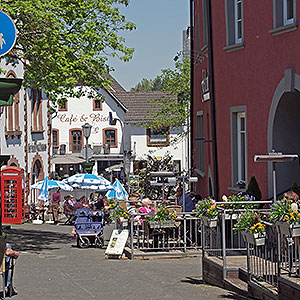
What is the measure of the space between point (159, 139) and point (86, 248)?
156ft

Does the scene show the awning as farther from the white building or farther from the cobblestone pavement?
the cobblestone pavement

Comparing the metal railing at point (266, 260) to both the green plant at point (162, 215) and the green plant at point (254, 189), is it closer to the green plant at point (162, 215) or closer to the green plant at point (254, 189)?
the green plant at point (254, 189)

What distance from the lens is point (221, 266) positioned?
12.8m

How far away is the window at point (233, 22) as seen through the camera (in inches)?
723

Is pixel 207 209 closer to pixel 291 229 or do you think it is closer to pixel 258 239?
pixel 258 239

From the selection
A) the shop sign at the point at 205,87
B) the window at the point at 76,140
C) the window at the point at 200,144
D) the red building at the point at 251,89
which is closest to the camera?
the red building at the point at 251,89

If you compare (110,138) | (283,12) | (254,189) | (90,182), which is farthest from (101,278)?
(110,138)

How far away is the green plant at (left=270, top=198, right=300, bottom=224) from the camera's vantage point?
9414 millimetres

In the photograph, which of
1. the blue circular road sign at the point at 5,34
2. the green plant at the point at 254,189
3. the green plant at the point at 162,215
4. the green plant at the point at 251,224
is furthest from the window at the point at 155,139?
the blue circular road sign at the point at 5,34

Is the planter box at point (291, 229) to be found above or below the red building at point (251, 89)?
below

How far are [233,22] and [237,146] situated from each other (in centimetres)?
304

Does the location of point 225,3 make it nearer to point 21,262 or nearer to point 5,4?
point 5,4

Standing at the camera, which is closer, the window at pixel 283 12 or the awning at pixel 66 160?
the window at pixel 283 12

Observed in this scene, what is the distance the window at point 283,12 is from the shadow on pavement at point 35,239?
9585 millimetres
